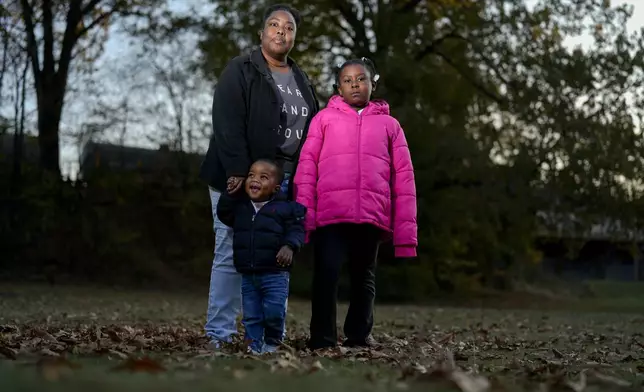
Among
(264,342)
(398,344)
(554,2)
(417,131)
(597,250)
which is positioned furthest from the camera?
(597,250)

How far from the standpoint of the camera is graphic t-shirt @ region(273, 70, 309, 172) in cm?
517

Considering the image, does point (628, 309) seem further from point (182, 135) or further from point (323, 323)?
point (323, 323)

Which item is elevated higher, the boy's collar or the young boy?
the boy's collar

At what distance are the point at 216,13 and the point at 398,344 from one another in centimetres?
1480

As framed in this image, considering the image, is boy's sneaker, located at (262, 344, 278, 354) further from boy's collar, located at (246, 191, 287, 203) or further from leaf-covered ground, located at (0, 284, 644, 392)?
boy's collar, located at (246, 191, 287, 203)

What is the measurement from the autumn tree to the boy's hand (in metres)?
15.4

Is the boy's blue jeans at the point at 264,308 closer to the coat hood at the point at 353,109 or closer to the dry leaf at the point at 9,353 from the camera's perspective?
the coat hood at the point at 353,109

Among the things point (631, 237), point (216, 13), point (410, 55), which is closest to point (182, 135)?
point (216, 13)

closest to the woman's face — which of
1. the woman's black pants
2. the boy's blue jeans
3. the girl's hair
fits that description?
the girl's hair

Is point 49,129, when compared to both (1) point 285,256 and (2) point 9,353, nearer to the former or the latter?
(1) point 285,256

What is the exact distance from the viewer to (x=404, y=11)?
19.4 m

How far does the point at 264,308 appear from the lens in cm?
480

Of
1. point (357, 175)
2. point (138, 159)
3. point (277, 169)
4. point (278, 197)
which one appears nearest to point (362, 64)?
point (357, 175)

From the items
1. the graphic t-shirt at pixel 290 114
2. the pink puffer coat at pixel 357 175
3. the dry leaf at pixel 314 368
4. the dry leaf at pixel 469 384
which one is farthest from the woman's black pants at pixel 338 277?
the dry leaf at pixel 469 384
